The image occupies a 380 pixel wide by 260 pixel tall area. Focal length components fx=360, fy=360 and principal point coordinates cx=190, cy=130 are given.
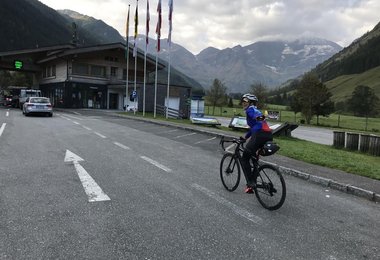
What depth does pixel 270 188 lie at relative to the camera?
6.31 metres

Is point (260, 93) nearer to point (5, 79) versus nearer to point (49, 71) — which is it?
point (49, 71)

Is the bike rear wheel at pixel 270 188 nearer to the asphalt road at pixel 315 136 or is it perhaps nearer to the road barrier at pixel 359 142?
the road barrier at pixel 359 142

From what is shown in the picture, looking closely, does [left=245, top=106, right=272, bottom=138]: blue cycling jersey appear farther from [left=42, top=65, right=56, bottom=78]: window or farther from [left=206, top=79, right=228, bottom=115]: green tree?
[left=206, top=79, right=228, bottom=115]: green tree

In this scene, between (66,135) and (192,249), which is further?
(66,135)

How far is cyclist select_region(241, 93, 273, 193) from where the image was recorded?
6.55 metres

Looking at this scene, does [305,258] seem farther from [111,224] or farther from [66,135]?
[66,135]

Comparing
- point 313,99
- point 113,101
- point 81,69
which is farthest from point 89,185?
point 113,101

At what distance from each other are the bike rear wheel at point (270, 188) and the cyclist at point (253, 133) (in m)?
0.24

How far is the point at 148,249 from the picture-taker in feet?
14.3

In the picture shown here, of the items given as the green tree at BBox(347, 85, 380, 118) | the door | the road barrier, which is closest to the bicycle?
the road barrier

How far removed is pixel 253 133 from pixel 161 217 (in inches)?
92.6

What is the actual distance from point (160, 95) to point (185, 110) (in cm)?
357

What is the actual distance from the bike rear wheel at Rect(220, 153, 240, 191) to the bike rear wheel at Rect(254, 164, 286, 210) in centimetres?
80

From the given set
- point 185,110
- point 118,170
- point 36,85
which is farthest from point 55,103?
point 118,170
